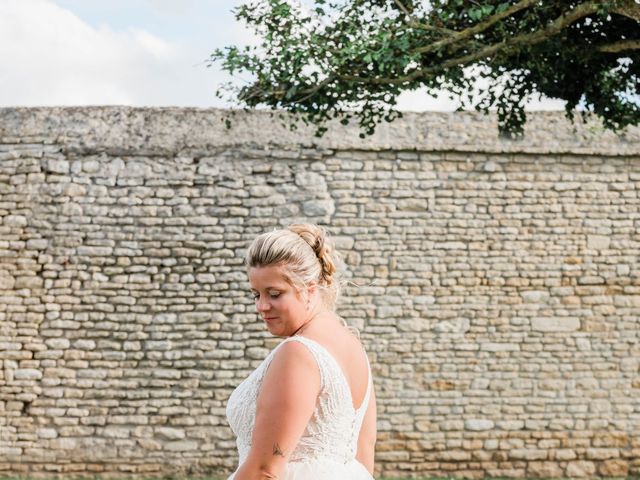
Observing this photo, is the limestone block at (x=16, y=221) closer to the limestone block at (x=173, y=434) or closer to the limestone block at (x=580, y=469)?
the limestone block at (x=173, y=434)

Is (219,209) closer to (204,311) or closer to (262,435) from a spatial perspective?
(204,311)

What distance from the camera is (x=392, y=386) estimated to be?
9.23 m

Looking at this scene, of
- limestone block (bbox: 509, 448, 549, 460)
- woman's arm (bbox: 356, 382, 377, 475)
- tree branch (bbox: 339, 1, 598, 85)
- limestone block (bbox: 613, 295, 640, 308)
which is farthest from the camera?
limestone block (bbox: 613, 295, 640, 308)

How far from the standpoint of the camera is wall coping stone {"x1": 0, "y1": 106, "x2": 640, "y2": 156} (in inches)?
367

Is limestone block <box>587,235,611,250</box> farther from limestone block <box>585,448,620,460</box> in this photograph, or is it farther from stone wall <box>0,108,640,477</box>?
limestone block <box>585,448,620,460</box>

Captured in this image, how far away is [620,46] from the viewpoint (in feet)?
22.8

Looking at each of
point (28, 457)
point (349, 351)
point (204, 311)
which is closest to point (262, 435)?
point (349, 351)

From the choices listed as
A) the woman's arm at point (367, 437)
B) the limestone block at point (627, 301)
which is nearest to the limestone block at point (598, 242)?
the limestone block at point (627, 301)

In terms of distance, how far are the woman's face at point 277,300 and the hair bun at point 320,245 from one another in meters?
0.13

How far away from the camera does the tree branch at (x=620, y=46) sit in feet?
22.6

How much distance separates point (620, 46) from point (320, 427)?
5.40 m

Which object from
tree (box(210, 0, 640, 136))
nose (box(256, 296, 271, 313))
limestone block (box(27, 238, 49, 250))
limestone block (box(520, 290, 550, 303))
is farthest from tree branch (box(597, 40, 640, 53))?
limestone block (box(27, 238, 49, 250))

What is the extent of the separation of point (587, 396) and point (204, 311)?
4.09m

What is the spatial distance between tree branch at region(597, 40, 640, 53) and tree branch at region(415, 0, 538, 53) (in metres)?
0.77
